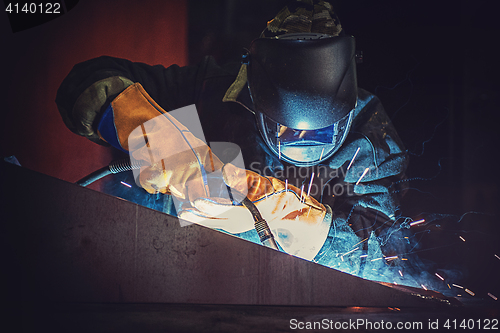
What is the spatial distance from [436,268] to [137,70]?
2065mm

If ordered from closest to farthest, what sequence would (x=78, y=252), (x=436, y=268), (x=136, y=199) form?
(x=78, y=252), (x=136, y=199), (x=436, y=268)

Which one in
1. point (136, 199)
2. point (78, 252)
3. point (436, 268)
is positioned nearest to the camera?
point (78, 252)

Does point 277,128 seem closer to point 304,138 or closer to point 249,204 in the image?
point 304,138

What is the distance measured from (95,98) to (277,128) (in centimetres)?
81

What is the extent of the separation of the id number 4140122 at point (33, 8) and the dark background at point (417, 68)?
56 millimetres

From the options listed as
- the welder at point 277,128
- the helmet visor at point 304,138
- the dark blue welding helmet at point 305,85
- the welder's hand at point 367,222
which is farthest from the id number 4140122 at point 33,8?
the welder's hand at point 367,222

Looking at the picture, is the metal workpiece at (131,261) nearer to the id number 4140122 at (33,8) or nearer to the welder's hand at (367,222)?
the welder's hand at (367,222)

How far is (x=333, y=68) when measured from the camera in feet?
3.31

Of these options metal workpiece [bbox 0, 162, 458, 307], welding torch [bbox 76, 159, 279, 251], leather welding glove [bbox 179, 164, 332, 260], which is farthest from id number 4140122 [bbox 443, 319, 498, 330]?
leather welding glove [bbox 179, 164, 332, 260]

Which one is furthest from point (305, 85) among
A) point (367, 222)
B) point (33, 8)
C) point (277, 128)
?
point (33, 8)

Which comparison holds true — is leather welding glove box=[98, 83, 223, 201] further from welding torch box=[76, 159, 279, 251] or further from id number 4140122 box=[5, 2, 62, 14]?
id number 4140122 box=[5, 2, 62, 14]

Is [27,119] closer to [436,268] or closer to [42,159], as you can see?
[42,159]

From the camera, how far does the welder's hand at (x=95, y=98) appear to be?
103cm

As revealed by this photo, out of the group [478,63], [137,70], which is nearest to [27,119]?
[137,70]
